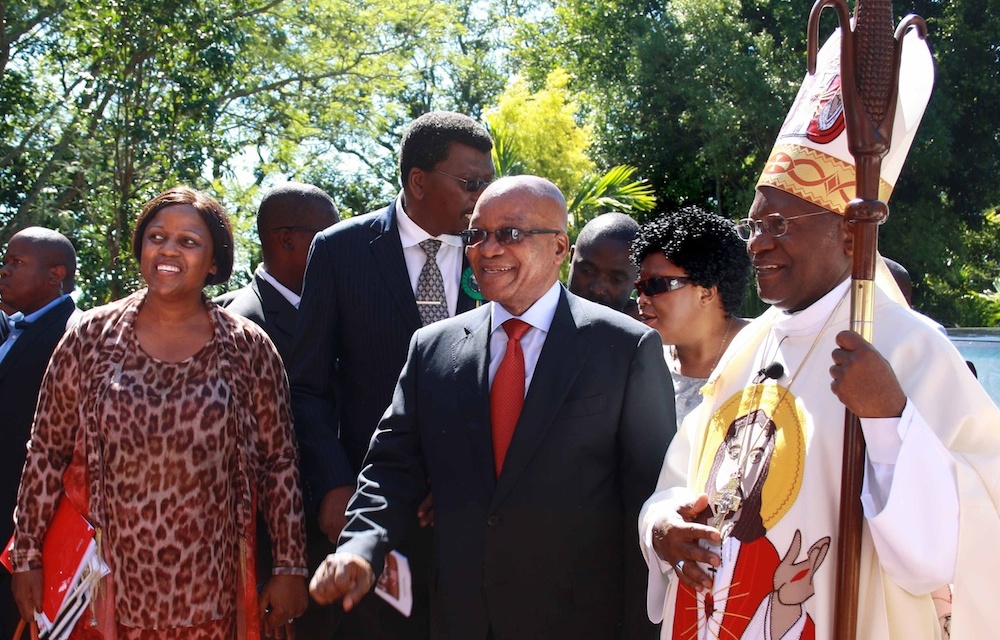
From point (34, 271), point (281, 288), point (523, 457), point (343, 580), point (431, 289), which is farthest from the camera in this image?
point (34, 271)

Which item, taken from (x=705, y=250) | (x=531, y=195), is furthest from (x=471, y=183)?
(x=705, y=250)

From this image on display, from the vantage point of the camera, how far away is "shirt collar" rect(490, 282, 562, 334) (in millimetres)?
3611

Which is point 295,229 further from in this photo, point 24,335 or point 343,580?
point 343,580

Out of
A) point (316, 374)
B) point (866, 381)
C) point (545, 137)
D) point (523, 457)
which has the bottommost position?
point (523, 457)

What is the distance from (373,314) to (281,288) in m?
1.41

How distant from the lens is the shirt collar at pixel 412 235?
14.6 feet

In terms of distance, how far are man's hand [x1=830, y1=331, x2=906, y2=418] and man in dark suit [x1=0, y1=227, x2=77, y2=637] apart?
14.6 ft

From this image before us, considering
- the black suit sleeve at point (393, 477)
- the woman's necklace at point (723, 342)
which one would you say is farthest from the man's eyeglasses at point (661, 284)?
the black suit sleeve at point (393, 477)

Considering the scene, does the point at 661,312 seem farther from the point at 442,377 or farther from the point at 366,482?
the point at 366,482

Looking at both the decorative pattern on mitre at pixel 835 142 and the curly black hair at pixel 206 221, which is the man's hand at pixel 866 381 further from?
the curly black hair at pixel 206 221

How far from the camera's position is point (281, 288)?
5543 millimetres

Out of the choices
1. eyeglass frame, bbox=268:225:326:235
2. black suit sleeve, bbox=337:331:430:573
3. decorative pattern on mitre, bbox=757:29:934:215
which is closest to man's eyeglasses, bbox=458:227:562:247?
black suit sleeve, bbox=337:331:430:573

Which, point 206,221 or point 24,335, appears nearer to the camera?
point 206,221

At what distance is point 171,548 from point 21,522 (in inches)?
24.5
